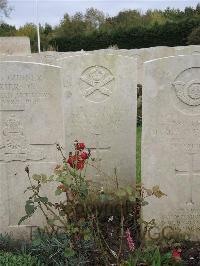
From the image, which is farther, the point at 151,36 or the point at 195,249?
the point at 151,36

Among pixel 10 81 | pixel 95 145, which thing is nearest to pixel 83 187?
pixel 10 81

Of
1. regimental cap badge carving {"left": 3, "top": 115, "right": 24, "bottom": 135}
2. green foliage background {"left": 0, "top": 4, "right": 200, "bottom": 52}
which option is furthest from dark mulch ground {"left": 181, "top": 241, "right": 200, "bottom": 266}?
green foliage background {"left": 0, "top": 4, "right": 200, "bottom": 52}

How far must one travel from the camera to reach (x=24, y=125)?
3799 millimetres

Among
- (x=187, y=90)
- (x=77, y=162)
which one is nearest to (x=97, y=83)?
(x=187, y=90)

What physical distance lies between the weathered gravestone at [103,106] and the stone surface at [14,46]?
10553 mm

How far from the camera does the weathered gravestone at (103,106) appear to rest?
15.3ft

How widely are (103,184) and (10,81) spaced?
176 cm

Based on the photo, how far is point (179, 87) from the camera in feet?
12.0

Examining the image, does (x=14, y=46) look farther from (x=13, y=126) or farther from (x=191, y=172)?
(x=191, y=172)

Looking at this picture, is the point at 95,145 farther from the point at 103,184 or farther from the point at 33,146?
the point at 33,146

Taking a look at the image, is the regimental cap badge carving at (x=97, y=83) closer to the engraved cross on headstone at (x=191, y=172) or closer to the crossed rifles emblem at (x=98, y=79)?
the crossed rifles emblem at (x=98, y=79)

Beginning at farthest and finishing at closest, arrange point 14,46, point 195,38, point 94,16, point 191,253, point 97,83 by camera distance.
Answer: point 94,16 → point 195,38 → point 14,46 → point 97,83 → point 191,253

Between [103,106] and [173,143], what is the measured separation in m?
1.21

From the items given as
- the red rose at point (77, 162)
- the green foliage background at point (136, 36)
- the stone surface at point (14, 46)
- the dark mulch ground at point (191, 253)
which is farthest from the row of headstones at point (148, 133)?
the green foliage background at point (136, 36)
